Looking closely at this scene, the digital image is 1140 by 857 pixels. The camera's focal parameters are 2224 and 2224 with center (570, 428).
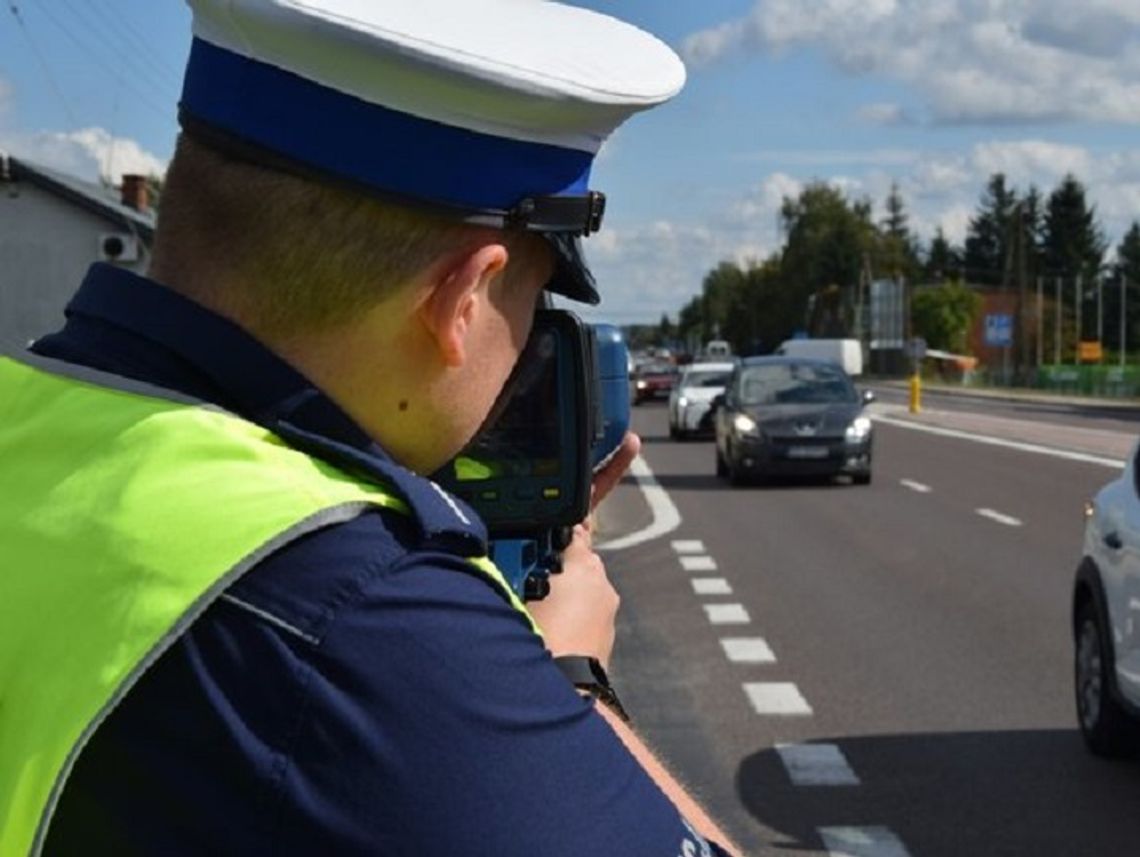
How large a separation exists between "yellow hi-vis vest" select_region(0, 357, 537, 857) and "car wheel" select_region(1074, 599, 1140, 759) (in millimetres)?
7207

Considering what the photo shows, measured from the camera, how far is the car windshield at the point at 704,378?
4475 cm

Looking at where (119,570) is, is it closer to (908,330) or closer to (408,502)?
(408,502)

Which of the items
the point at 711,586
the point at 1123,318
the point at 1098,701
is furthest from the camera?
the point at 1123,318

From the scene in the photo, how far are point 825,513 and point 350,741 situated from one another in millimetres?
22122

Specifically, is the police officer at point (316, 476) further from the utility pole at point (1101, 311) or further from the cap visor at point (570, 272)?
the utility pole at point (1101, 311)

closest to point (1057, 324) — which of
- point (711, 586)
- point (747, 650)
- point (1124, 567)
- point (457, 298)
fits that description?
point (711, 586)

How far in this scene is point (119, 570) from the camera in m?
1.45

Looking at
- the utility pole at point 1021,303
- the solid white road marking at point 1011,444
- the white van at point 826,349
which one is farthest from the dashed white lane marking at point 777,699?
the utility pole at point 1021,303

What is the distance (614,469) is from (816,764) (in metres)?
6.02

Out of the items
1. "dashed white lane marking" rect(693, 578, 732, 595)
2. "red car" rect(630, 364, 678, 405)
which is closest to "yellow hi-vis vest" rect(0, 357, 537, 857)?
"dashed white lane marking" rect(693, 578, 732, 595)

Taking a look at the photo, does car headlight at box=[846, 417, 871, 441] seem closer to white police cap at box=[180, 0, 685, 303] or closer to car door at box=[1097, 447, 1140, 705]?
car door at box=[1097, 447, 1140, 705]

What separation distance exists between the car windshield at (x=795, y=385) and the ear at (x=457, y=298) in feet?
86.4

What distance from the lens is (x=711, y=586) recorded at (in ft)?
52.4

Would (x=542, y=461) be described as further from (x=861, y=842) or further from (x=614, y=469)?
(x=861, y=842)
